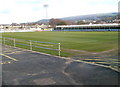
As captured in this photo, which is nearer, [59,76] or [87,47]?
[59,76]

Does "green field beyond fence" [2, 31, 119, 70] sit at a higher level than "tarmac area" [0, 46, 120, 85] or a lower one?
higher

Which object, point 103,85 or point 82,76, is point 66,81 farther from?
point 103,85

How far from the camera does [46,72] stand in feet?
26.7

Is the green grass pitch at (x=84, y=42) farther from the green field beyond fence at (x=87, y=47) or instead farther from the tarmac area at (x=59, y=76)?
the tarmac area at (x=59, y=76)

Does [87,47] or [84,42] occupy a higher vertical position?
[84,42]

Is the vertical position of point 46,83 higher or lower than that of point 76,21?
lower

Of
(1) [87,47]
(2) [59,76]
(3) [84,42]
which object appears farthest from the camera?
(3) [84,42]

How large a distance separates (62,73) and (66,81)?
3.91ft

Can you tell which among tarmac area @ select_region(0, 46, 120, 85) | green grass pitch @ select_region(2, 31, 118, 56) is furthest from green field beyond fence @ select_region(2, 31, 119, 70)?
tarmac area @ select_region(0, 46, 120, 85)

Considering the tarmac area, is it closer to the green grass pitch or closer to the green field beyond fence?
the green field beyond fence

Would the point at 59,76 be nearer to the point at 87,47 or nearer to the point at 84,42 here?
the point at 87,47

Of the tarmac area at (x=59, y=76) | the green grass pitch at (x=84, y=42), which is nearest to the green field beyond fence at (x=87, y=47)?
the green grass pitch at (x=84, y=42)

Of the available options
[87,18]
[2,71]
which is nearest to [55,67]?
[2,71]

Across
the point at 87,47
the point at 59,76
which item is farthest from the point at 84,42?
the point at 59,76
